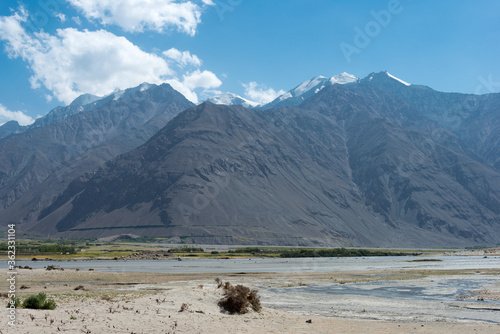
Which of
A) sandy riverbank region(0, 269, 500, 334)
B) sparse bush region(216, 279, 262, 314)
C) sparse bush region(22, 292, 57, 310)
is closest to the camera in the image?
sandy riverbank region(0, 269, 500, 334)

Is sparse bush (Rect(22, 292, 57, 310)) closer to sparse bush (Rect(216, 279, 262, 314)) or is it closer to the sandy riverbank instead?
the sandy riverbank

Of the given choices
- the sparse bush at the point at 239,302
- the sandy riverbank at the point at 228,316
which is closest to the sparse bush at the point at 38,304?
the sandy riverbank at the point at 228,316

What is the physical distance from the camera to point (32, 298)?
27625 mm

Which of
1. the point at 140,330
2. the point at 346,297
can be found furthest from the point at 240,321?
A: the point at 346,297

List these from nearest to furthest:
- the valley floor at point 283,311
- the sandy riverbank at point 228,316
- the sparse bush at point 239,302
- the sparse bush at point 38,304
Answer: the sandy riverbank at point 228,316 < the valley floor at point 283,311 < the sparse bush at point 38,304 < the sparse bush at point 239,302

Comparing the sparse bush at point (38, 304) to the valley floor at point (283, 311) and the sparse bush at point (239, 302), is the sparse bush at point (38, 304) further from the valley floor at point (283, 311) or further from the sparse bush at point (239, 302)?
the sparse bush at point (239, 302)

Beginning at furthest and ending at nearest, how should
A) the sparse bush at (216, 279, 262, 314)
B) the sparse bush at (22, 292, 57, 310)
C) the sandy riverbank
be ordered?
Result: 1. the sparse bush at (216, 279, 262, 314)
2. the sparse bush at (22, 292, 57, 310)
3. the sandy riverbank

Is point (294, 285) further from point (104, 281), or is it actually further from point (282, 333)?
point (282, 333)

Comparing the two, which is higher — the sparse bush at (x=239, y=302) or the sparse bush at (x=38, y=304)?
the sparse bush at (x=38, y=304)

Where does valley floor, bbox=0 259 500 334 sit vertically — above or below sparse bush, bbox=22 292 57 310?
below

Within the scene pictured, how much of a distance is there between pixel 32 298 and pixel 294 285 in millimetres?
37988

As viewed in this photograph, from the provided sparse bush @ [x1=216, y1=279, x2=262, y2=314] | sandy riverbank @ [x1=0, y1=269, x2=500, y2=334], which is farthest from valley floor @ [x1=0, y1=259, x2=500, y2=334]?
sparse bush @ [x1=216, y1=279, x2=262, y2=314]

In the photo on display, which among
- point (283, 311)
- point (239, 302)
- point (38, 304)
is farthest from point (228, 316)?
point (38, 304)

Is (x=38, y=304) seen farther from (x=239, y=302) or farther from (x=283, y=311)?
(x=283, y=311)
